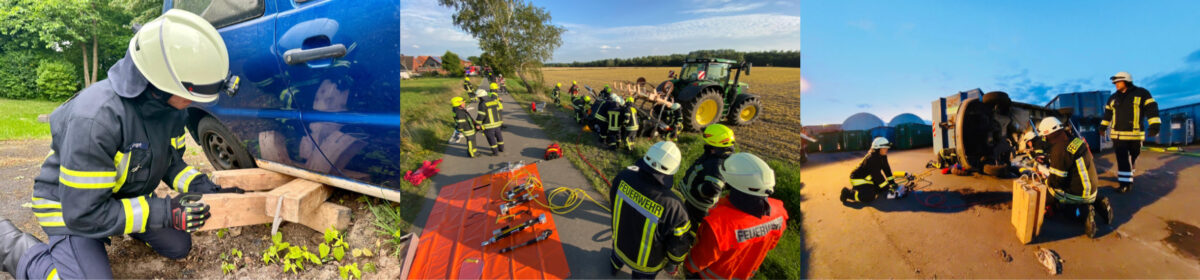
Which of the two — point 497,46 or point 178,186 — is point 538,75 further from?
point 178,186

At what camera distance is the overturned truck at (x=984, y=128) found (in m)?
1.85

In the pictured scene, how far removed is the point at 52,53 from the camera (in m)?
4.20

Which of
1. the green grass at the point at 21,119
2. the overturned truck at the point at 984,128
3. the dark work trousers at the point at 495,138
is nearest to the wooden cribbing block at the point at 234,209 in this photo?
the dark work trousers at the point at 495,138

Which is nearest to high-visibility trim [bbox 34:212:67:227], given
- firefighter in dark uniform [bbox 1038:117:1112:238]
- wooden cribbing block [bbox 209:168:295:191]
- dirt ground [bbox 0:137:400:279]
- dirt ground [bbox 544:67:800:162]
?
dirt ground [bbox 0:137:400:279]

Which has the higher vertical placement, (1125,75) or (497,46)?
(497,46)

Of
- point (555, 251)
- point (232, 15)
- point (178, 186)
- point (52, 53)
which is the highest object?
point (52, 53)

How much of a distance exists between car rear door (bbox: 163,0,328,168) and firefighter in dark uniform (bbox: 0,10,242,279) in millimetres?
333

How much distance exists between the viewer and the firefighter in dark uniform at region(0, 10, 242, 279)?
1654 mm

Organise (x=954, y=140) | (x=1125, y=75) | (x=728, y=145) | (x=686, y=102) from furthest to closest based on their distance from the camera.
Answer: (x=686, y=102) < (x=728, y=145) < (x=954, y=140) < (x=1125, y=75)

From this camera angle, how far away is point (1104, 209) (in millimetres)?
1941

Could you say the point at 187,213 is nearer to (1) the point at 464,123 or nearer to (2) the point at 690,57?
(1) the point at 464,123

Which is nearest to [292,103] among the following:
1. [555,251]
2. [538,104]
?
[538,104]

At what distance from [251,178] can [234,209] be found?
54cm

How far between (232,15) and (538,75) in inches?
80.5
